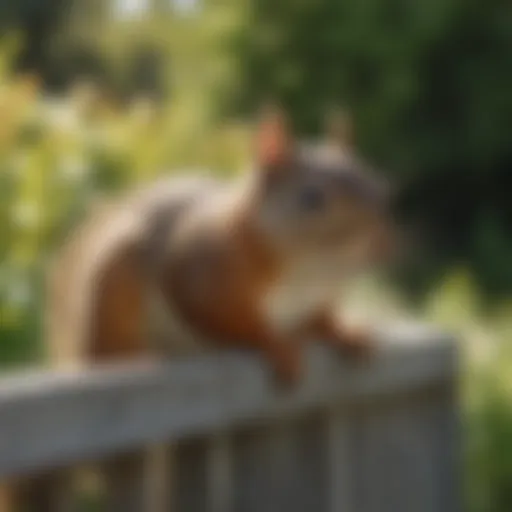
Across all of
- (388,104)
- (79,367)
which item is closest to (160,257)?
(79,367)

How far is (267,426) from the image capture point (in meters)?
1.48

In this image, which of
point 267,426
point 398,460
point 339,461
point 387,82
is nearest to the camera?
point 267,426

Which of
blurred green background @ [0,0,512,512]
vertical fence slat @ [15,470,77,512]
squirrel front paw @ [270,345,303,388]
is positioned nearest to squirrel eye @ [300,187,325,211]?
squirrel front paw @ [270,345,303,388]

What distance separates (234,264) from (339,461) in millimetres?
312

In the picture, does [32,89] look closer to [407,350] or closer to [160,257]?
[160,257]

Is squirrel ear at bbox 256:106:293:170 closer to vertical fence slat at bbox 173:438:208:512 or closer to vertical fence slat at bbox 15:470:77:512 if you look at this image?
vertical fence slat at bbox 173:438:208:512

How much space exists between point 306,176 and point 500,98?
4.45 m

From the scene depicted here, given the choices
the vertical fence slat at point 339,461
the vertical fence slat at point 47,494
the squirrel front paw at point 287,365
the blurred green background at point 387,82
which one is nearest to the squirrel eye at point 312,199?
the squirrel front paw at point 287,365

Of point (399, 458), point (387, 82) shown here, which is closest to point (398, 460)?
point (399, 458)

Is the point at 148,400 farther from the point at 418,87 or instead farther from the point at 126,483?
the point at 418,87

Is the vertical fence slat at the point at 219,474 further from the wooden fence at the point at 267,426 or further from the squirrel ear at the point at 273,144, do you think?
the squirrel ear at the point at 273,144

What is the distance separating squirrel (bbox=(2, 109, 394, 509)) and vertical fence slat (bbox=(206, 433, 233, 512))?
10 centimetres

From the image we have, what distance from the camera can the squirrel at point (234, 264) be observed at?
4.71 ft

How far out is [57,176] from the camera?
172cm
